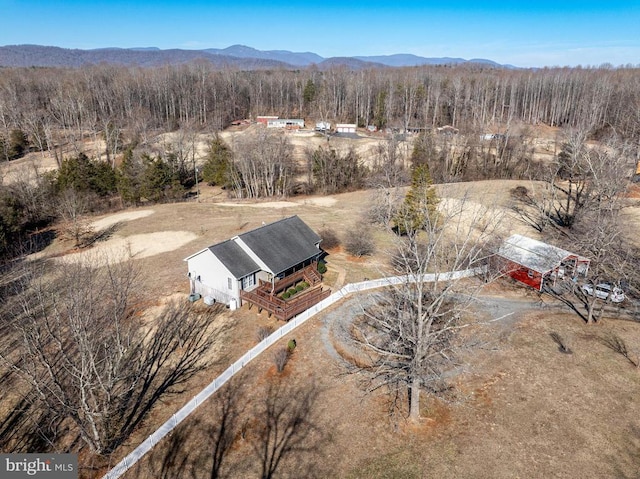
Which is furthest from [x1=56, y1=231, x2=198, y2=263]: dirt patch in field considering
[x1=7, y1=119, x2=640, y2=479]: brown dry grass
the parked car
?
the parked car

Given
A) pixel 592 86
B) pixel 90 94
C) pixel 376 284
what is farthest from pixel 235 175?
pixel 592 86

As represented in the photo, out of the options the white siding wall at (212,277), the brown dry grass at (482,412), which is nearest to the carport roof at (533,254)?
the brown dry grass at (482,412)

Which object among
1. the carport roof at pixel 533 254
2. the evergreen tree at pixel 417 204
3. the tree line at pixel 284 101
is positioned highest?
the tree line at pixel 284 101

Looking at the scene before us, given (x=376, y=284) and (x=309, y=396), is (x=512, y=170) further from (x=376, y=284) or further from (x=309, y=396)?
(x=309, y=396)

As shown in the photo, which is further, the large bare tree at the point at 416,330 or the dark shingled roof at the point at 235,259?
the dark shingled roof at the point at 235,259

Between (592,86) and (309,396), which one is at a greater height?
(592,86)

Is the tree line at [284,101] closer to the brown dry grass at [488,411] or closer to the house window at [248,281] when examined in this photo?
the house window at [248,281]
